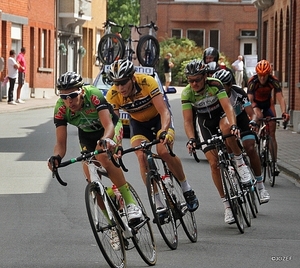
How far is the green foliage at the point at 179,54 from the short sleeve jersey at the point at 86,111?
53885mm

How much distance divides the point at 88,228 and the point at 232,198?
59.0 inches

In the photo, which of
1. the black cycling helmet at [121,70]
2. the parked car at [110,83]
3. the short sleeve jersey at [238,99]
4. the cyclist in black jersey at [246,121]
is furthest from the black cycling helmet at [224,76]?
the parked car at [110,83]

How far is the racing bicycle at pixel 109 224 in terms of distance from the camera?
821 centimetres

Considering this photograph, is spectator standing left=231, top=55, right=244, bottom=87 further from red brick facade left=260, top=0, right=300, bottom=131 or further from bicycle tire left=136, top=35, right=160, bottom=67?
bicycle tire left=136, top=35, right=160, bottom=67

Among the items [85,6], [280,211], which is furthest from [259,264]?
[85,6]

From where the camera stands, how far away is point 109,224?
8398 millimetres

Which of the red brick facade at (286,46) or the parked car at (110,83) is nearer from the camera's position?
the parked car at (110,83)

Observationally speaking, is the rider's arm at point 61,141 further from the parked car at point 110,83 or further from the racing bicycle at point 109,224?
the parked car at point 110,83

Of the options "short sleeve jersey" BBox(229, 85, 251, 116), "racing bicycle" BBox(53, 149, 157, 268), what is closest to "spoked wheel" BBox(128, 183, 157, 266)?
"racing bicycle" BBox(53, 149, 157, 268)

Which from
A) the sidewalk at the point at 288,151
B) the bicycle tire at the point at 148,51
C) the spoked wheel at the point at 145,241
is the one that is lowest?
the sidewalk at the point at 288,151

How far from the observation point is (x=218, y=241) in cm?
1042

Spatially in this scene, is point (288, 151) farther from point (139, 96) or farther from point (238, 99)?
point (139, 96)

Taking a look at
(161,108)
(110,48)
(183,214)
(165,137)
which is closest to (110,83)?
(110,48)

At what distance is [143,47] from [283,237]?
15.1 metres
